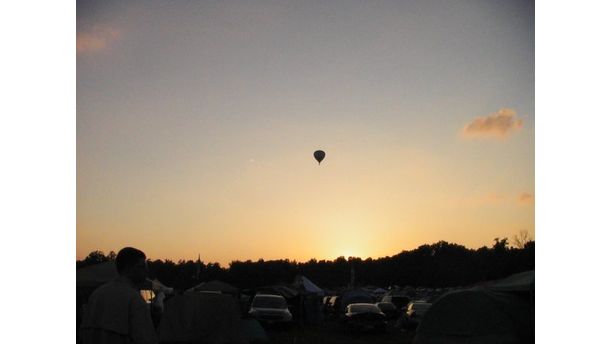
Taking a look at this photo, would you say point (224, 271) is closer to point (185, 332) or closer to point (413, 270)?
point (413, 270)

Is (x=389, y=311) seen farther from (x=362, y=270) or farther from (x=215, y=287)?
(x=362, y=270)

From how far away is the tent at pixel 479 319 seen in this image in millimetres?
6938

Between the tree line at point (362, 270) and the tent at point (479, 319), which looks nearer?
the tent at point (479, 319)

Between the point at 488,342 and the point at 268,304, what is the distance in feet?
59.1

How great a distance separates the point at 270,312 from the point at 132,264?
19.9 metres

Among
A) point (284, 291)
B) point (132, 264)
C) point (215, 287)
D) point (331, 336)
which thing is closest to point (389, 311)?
point (284, 291)

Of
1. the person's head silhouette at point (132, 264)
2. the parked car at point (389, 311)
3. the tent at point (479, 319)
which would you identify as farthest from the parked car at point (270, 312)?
the person's head silhouette at point (132, 264)

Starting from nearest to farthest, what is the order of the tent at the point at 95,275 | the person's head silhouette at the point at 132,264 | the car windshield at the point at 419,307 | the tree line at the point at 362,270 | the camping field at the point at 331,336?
the person's head silhouette at the point at 132,264
the tent at the point at 95,275
the camping field at the point at 331,336
the car windshield at the point at 419,307
the tree line at the point at 362,270

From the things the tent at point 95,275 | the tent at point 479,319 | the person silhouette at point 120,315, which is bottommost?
the tent at point 95,275

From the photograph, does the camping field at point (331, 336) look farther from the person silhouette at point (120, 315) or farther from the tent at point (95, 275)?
the person silhouette at point (120, 315)

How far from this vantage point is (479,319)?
7121mm

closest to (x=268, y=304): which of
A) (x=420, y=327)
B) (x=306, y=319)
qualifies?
(x=306, y=319)

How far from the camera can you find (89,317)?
12.2 feet

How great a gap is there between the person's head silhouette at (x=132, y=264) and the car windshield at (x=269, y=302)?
20622 millimetres
